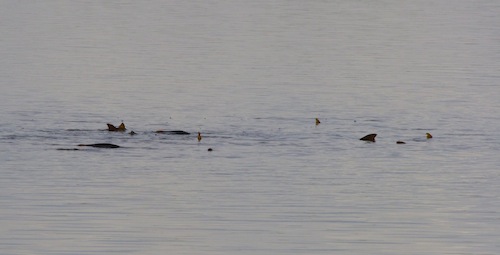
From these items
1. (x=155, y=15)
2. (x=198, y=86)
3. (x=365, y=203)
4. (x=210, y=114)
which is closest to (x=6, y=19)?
(x=155, y=15)

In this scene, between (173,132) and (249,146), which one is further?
(173,132)

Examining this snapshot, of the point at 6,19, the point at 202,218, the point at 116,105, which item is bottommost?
the point at 202,218

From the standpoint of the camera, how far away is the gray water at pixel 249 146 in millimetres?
25938

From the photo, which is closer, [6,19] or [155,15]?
[6,19]

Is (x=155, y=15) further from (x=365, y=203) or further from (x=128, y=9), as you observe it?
(x=365, y=203)

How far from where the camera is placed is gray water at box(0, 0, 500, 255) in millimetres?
25938

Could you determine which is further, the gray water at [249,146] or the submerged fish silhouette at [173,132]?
the submerged fish silhouette at [173,132]

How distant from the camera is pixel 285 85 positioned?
2047 inches

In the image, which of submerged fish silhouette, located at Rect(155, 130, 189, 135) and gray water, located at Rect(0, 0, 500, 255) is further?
submerged fish silhouette, located at Rect(155, 130, 189, 135)

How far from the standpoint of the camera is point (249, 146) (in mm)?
36375

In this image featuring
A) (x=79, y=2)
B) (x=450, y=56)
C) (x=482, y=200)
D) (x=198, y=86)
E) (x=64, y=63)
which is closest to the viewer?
(x=482, y=200)

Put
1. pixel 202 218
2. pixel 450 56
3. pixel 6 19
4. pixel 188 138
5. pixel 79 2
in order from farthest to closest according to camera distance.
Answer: pixel 79 2 → pixel 6 19 → pixel 450 56 → pixel 188 138 → pixel 202 218

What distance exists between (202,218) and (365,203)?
345 cm

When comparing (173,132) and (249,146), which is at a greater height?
(173,132)
